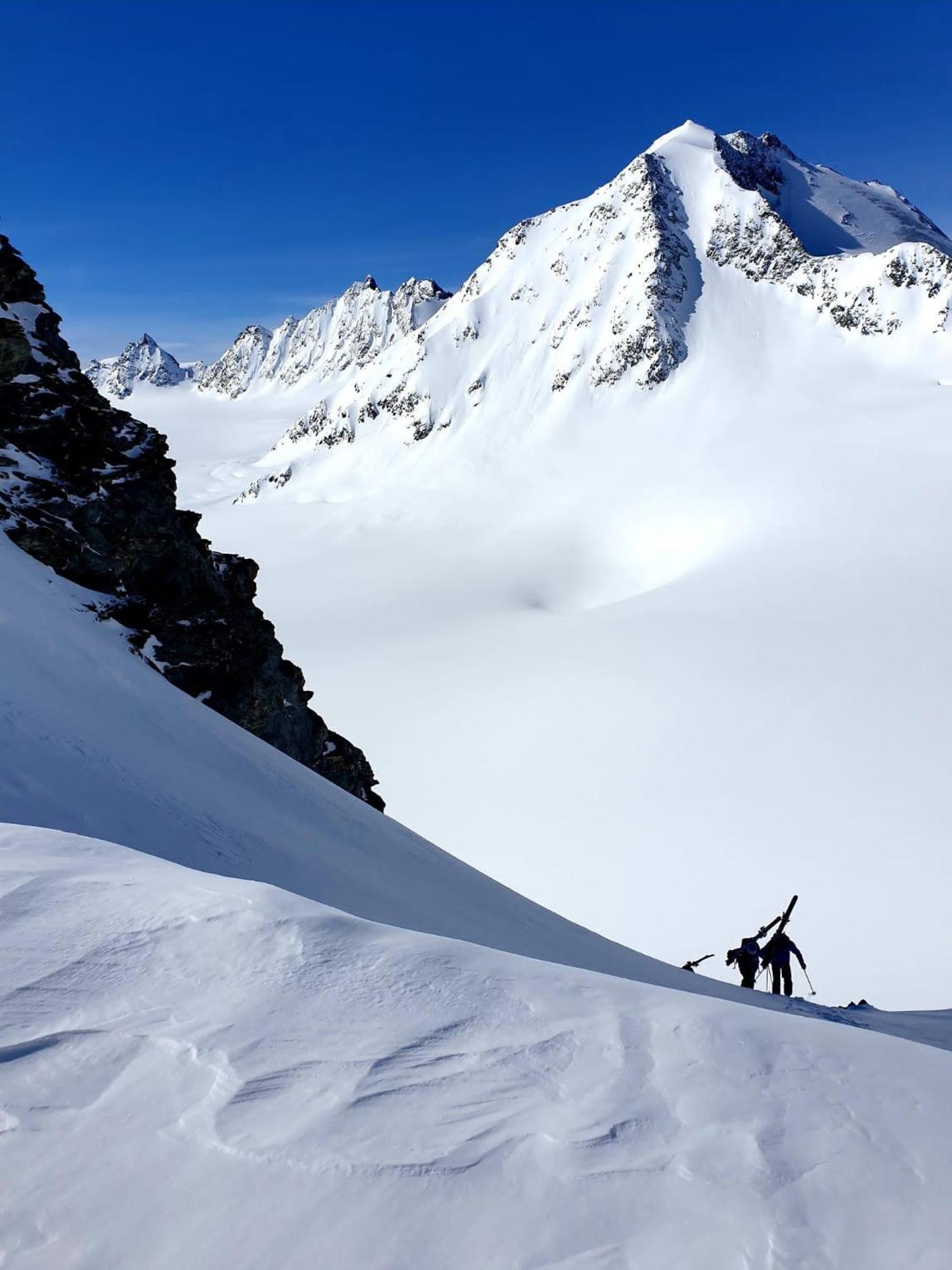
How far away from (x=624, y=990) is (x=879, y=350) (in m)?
94.2

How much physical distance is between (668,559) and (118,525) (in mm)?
50565

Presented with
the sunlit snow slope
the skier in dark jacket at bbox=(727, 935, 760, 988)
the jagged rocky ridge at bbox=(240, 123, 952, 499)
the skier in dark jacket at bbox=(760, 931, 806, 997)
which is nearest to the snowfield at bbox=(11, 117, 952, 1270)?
the sunlit snow slope

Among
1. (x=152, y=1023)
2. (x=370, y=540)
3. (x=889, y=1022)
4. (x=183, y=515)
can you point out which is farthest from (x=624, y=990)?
(x=370, y=540)

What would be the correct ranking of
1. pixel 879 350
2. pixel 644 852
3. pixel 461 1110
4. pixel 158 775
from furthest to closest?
pixel 879 350 < pixel 644 852 < pixel 158 775 < pixel 461 1110

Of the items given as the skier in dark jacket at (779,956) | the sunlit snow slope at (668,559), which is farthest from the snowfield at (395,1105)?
the sunlit snow slope at (668,559)

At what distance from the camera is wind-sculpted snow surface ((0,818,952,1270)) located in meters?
2.20

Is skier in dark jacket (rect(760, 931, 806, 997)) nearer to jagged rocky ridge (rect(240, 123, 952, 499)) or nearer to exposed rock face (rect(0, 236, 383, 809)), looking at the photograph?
exposed rock face (rect(0, 236, 383, 809))

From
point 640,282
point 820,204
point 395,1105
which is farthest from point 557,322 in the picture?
point 395,1105

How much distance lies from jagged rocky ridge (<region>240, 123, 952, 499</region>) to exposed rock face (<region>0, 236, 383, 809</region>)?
82.0m

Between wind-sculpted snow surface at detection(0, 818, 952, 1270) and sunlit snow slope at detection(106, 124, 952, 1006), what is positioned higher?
sunlit snow slope at detection(106, 124, 952, 1006)

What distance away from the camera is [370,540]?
289 feet

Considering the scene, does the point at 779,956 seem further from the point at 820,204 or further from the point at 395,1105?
the point at 820,204

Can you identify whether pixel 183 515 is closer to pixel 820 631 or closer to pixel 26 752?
pixel 26 752

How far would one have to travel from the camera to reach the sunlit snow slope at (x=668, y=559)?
81.3ft
